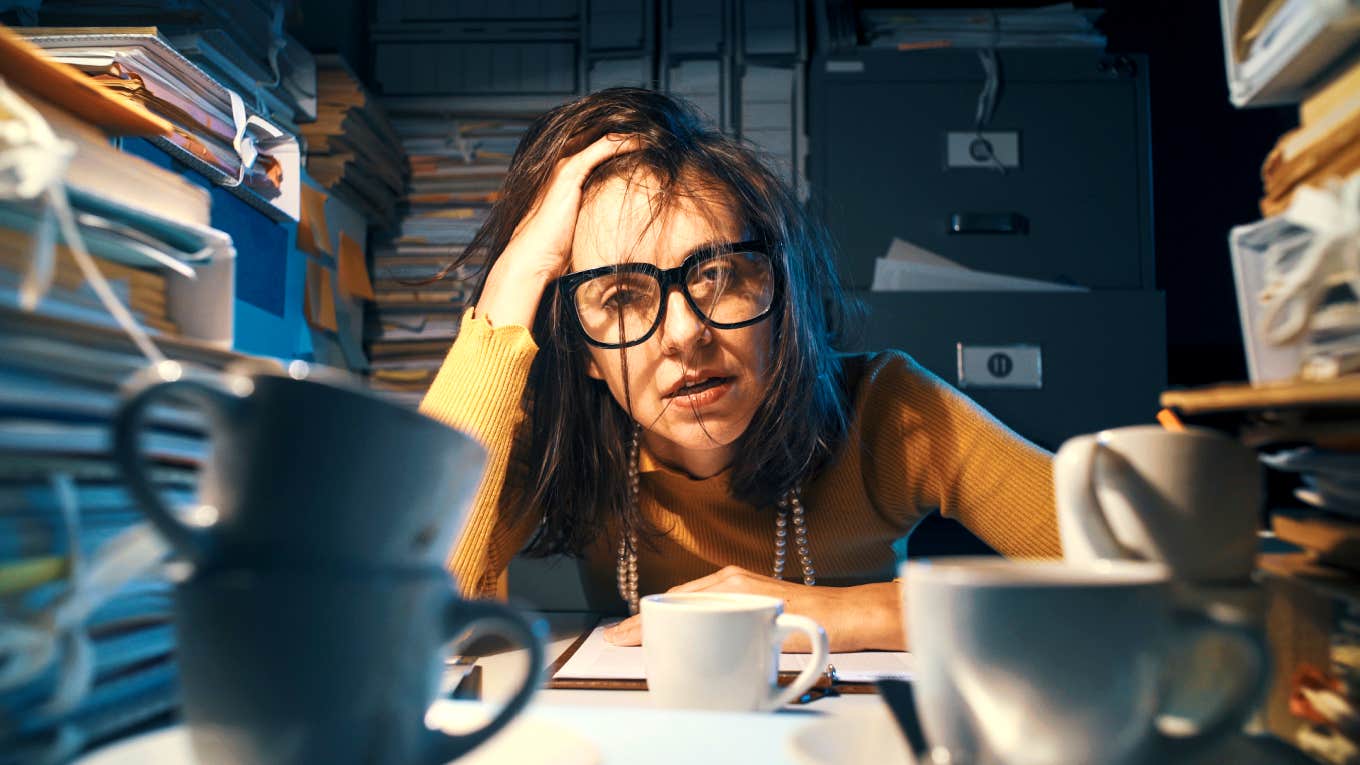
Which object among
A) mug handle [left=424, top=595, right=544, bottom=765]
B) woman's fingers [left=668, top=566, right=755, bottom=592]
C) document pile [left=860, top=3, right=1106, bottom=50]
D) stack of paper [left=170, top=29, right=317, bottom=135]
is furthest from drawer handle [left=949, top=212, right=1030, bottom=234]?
mug handle [left=424, top=595, right=544, bottom=765]

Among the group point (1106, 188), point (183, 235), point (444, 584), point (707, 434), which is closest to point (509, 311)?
point (707, 434)

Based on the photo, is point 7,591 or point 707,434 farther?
point 707,434

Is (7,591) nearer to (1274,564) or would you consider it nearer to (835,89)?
(1274,564)

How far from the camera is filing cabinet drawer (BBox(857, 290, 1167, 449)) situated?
1.73m

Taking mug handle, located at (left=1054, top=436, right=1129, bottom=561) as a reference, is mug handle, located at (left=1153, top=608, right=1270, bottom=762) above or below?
below

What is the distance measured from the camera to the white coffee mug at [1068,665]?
0.25m

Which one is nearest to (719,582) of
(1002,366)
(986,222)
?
(1002,366)

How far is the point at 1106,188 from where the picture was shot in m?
1.81

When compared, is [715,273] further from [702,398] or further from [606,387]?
[606,387]

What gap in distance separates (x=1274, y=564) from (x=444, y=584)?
307 mm

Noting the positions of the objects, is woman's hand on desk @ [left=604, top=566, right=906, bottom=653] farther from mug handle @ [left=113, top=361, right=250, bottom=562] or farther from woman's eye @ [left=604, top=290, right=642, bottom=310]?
mug handle @ [left=113, top=361, right=250, bottom=562]

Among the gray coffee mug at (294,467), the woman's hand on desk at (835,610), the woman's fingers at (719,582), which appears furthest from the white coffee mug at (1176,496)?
the woman's fingers at (719,582)

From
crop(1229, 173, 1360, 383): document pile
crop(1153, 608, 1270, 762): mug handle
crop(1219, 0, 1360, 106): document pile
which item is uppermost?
crop(1219, 0, 1360, 106): document pile

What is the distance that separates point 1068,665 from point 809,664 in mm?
288
